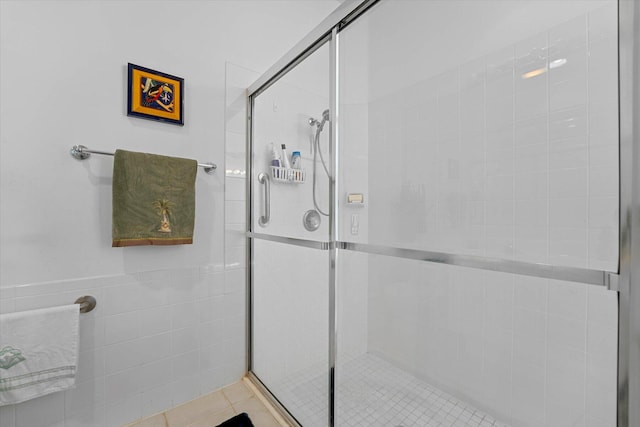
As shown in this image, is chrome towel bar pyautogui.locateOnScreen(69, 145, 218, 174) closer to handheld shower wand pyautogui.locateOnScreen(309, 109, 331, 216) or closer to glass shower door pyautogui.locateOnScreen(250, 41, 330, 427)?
glass shower door pyautogui.locateOnScreen(250, 41, 330, 427)

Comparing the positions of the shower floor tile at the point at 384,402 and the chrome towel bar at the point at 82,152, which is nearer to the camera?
the shower floor tile at the point at 384,402

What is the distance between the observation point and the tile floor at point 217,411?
1.36 meters

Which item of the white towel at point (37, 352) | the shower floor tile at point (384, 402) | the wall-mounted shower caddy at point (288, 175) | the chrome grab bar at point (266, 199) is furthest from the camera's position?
the chrome grab bar at point (266, 199)

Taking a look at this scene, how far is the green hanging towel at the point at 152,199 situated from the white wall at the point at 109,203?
4.4 inches

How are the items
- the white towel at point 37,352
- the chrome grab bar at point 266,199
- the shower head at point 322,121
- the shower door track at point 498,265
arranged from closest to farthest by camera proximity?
the shower door track at point 498,265, the white towel at point 37,352, the shower head at point 322,121, the chrome grab bar at point 266,199

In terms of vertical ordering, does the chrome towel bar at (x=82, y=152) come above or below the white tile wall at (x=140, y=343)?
above

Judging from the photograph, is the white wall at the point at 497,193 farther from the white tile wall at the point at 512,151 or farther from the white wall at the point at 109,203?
the white wall at the point at 109,203

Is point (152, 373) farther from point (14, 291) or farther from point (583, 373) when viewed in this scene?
point (583, 373)

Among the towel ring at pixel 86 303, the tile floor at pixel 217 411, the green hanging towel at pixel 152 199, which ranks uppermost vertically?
the green hanging towel at pixel 152 199

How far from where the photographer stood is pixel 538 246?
669 mm

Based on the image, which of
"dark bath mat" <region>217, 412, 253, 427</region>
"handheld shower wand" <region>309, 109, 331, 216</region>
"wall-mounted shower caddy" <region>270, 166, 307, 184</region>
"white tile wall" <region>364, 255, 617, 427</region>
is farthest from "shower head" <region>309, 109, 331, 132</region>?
"dark bath mat" <region>217, 412, 253, 427</region>

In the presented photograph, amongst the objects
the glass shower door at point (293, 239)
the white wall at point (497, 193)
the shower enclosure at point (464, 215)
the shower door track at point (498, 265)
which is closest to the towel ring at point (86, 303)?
the glass shower door at point (293, 239)

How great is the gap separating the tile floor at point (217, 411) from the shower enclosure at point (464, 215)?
0.63 feet

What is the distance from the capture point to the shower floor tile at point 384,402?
2.76ft
